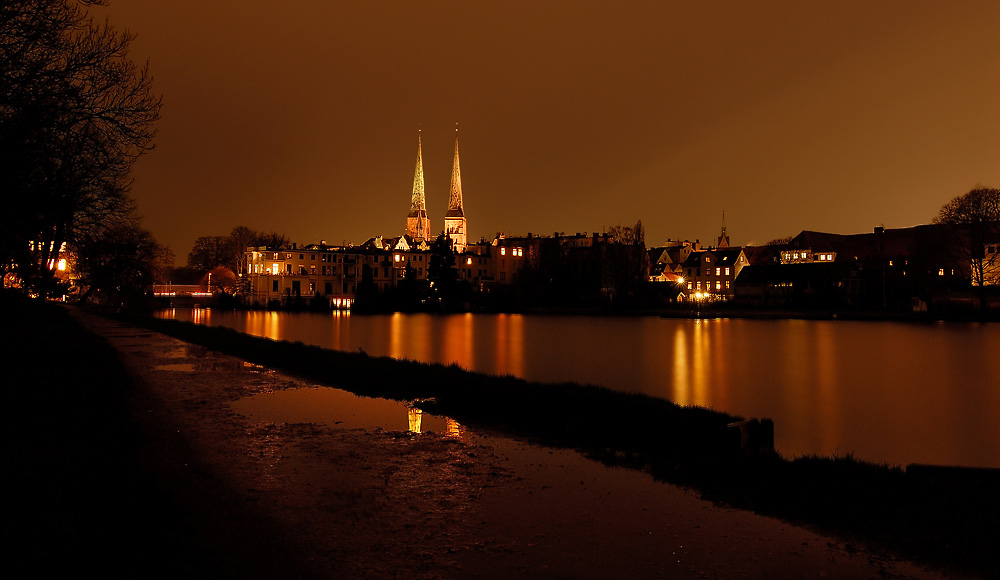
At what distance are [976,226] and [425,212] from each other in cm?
13060

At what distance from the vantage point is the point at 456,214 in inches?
7032

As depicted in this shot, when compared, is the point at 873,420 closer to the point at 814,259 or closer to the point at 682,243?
the point at 814,259

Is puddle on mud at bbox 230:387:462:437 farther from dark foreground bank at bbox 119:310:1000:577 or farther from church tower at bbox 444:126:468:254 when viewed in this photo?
church tower at bbox 444:126:468:254

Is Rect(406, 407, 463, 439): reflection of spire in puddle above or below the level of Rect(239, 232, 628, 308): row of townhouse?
below

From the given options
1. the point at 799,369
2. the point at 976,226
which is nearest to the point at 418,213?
the point at 976,226

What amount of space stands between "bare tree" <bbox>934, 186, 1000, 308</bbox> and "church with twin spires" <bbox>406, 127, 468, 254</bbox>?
110m

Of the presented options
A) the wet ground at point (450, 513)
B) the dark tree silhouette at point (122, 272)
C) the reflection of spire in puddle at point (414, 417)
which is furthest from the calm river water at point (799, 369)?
the dark tree silhouette at point (122, 272)

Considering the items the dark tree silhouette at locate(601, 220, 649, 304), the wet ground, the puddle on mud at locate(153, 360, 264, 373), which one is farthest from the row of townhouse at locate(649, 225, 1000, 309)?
the wet ground

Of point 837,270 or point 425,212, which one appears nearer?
point 837,270

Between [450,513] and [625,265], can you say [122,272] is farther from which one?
[625,265]

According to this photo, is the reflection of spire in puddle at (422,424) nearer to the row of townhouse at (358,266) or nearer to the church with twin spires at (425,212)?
the row of townhouse at (358,266)

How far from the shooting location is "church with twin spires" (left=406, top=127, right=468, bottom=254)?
17566cm

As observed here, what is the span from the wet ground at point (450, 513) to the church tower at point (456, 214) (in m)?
155

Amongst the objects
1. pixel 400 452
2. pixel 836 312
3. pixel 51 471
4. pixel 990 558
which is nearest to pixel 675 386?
pixel 400 452
